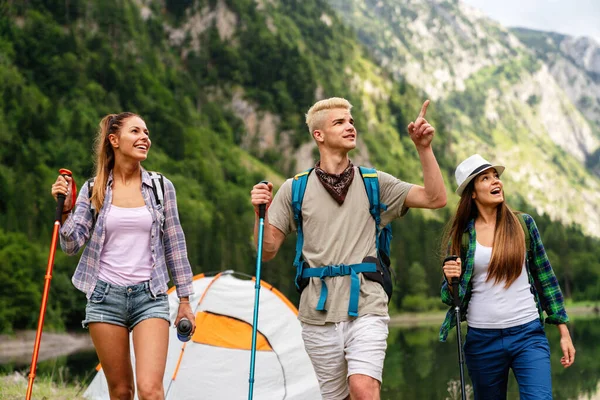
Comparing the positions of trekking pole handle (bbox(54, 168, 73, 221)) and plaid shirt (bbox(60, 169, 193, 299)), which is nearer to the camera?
plaid shirt (bbox(60, 169, 193, 299))

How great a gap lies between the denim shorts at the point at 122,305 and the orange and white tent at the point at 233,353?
19.1 ft

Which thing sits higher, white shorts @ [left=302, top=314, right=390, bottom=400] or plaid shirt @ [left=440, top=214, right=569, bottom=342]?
plaid shirt @ [left=440, top=214, right=569, bottom=342]

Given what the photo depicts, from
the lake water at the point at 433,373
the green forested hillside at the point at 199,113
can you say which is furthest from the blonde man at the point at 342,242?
the green forested hillside at the point at 199,113

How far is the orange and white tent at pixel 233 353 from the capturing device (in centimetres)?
1087

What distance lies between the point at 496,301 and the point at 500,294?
6 cm

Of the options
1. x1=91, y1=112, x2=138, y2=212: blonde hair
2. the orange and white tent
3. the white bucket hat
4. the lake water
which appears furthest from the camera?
the lake water

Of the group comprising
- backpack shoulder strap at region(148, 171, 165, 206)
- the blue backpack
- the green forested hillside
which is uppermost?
the green forested hillside

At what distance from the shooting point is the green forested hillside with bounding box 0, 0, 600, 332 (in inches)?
3465

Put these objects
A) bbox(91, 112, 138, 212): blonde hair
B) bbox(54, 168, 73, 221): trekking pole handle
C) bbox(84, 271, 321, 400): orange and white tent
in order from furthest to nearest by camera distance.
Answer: bbox(84, 271, 321, 400): orange and white tent
bbox(91, 112, 138, 212): blonde hair
bbox(54, 168, 73, 221): trekking pole handle

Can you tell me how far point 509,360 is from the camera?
219 inches

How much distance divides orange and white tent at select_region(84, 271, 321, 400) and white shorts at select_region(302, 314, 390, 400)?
5.73 m

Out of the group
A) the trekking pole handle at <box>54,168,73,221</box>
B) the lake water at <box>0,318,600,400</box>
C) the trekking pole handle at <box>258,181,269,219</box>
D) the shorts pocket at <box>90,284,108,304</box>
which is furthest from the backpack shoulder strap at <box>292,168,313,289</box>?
the lake water at <box>0,318,600,400</box>

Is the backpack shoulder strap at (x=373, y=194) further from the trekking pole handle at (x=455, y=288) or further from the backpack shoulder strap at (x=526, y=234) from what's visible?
the backpack shoulder strap at (x=526, y=234)

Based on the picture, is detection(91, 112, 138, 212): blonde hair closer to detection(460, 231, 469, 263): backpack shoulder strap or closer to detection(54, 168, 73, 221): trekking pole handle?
detection(54, 168, 73, 221): trekking pole handle
